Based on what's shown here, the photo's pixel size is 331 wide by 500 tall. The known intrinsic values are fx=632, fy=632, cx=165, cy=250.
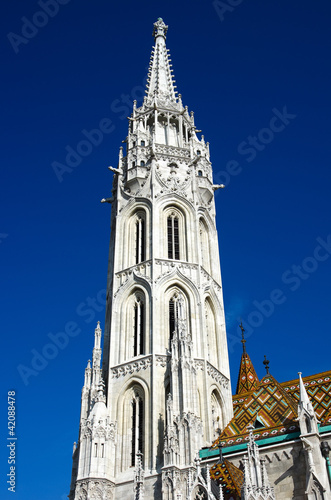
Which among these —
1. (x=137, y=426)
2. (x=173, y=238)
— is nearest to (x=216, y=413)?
(x=137, y=426)

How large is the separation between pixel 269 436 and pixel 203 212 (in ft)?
46.2

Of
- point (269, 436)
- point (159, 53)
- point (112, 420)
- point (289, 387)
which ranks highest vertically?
point (159, 53)

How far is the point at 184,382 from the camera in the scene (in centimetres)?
2588

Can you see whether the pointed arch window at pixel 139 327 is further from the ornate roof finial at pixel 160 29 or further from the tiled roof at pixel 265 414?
the ornate roof finial at pixel 160 29

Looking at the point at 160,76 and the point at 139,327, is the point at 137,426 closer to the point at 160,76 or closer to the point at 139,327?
the point at 139,327

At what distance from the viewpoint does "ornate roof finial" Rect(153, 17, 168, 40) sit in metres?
48.6

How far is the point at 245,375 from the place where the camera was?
40656 mm

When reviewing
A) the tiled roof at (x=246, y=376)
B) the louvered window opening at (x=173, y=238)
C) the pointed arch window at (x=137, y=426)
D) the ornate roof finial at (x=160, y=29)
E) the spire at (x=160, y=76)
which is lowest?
the pointed arch window at (x=137, y=426)

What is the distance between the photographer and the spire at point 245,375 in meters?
39.4

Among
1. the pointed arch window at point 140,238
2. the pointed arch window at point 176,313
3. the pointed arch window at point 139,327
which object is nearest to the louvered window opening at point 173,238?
the pointed arch window at point 140,238

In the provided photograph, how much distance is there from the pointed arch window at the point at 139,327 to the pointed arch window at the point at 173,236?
302 cm

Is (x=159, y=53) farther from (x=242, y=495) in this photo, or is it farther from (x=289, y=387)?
(x=242, y=495)

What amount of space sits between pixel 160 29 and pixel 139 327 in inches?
1116

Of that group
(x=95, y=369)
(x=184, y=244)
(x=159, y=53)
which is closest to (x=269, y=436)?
(x=95, y=369)
